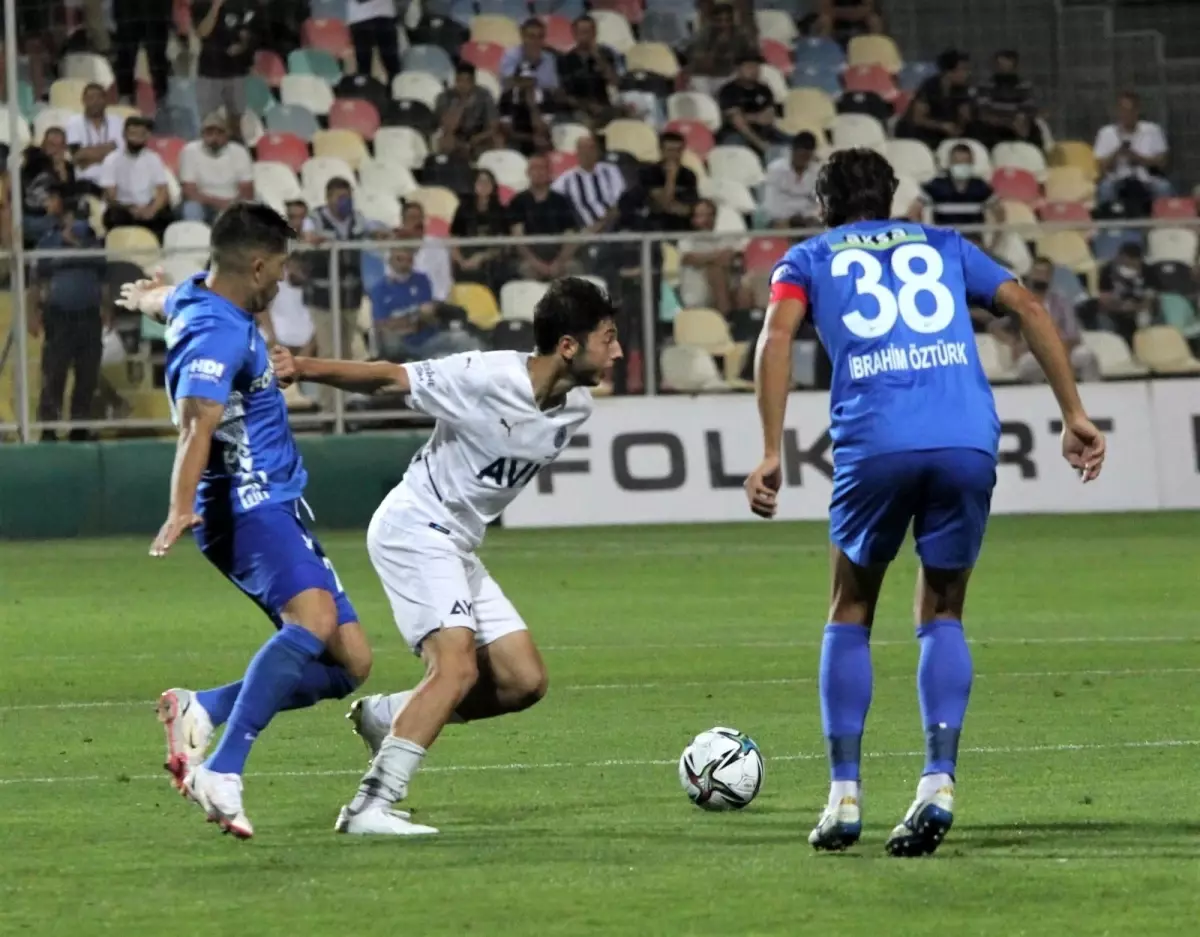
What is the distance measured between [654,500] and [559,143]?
510cm

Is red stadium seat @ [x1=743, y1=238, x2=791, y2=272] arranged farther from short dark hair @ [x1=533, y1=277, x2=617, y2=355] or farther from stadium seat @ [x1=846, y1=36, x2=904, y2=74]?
short dark hair @ [x1=533, y1=277, x2=617, y2=355]

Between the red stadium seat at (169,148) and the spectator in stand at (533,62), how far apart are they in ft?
10.8

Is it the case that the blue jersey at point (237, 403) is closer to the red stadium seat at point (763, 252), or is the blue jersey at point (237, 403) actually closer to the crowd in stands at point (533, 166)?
the crowd in stands at point (533, 166)

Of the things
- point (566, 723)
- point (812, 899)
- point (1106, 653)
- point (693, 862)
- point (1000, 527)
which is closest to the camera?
point (812, 899)

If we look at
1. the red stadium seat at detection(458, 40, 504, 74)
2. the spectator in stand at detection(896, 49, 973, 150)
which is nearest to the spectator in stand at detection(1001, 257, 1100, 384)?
the spectator in stand at detection(896, 49, 973, 150)

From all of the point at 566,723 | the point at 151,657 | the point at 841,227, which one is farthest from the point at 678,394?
the point at 841,227

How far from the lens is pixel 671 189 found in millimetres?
22125

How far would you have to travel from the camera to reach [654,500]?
19.6m

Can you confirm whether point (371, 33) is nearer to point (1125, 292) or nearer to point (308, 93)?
point (308, 93)

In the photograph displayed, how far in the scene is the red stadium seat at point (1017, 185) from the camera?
23.6m

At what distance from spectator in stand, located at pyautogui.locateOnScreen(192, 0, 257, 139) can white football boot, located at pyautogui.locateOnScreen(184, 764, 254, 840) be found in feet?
56.4

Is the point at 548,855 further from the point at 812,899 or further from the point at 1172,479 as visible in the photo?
the point at 1172,479

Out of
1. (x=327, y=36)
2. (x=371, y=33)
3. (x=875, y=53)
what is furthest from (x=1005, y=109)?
(x=327, y=36)

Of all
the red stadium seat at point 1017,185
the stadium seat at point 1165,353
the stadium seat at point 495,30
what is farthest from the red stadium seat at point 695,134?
the stadium seat at point 1165,353
